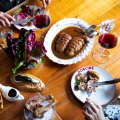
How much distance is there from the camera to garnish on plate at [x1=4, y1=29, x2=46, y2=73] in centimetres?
135

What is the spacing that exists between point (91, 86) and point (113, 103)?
0.13m

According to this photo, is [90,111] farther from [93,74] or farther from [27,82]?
[27,82]

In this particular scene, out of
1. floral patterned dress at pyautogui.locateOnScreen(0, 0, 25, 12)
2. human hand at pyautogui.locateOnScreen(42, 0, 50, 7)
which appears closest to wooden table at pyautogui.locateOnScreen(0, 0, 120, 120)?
human hand at pyautogui.locateOnScreen(42, 0, 50, 7)

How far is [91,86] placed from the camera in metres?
1.33

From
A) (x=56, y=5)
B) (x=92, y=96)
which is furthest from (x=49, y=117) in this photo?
(x=56, y=5)

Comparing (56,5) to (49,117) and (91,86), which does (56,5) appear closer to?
(91,86)

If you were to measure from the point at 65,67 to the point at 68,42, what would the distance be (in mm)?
142

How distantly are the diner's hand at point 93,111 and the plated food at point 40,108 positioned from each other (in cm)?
15

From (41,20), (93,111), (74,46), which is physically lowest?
(93,111)

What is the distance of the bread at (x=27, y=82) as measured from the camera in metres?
1.32

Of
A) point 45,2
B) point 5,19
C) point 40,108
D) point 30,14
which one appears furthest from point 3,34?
point 40,108

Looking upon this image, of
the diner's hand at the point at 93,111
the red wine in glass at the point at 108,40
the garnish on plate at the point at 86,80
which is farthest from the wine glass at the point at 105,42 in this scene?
the diner's hand at the point at 93,111

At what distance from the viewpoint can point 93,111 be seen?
1.23m

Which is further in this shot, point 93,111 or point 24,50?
point 24,50
